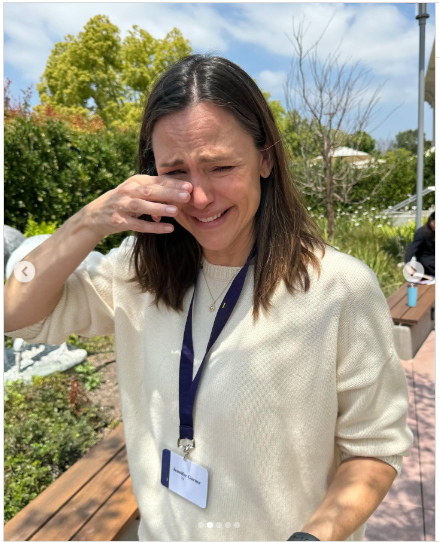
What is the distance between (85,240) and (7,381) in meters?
3.28

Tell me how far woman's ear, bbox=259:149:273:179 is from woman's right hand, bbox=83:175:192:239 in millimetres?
269

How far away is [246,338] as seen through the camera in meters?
1.33

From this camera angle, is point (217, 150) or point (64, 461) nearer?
point (217, 150)

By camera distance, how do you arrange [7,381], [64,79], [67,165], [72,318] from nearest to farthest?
[72,318] < [7,381] < [67,165] < [64,79]

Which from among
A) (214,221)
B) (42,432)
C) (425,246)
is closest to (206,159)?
(214,221)

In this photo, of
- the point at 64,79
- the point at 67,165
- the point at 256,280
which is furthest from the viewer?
the point at 64,79

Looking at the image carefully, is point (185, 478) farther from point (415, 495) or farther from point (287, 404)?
point (415, 495)

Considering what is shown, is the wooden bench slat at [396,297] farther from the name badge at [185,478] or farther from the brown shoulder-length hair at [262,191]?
the name badge at [185,478]

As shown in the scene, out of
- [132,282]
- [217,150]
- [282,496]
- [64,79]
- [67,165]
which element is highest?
[64,79]

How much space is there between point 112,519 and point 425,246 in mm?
6319

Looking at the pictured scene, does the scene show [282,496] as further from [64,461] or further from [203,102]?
[64,461]

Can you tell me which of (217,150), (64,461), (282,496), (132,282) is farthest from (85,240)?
(64,461)

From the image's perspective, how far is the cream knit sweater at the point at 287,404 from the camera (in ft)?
4.17

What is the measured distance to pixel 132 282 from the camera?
Result: 5.23ft
